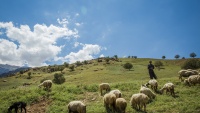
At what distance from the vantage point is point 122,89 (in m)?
27.9

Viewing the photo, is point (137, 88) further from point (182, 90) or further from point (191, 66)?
point (191, 66)

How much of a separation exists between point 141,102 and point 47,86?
1412 cm

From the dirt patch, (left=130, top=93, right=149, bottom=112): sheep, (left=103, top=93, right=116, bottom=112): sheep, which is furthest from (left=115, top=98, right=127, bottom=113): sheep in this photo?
the dirt patch

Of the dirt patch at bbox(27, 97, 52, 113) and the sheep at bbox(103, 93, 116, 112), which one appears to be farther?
the dirt patch at bbox(27, 97, 52, 113)

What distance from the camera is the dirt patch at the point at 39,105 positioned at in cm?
2238

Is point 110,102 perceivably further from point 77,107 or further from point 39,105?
point 39,105

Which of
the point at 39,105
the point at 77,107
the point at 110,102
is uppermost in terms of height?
the point at 110,102

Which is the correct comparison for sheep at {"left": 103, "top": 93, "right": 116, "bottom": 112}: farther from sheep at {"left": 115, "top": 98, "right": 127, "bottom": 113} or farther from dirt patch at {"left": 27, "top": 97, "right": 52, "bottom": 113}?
dirt patch at {"left": 27, "top": 97, "right": 52, "bottom": 113}

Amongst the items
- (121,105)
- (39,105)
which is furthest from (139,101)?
(39,105)

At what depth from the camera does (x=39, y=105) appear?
23.6 m

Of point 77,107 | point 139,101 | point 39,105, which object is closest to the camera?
point 77,107

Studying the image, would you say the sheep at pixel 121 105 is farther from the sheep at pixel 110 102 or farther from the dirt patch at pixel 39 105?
the dirt patch at pixel 39 105

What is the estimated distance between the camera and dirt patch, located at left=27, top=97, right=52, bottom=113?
22.4 meters

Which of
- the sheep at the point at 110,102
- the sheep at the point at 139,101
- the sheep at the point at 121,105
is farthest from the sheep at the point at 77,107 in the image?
the sheep at the point at 139,101
